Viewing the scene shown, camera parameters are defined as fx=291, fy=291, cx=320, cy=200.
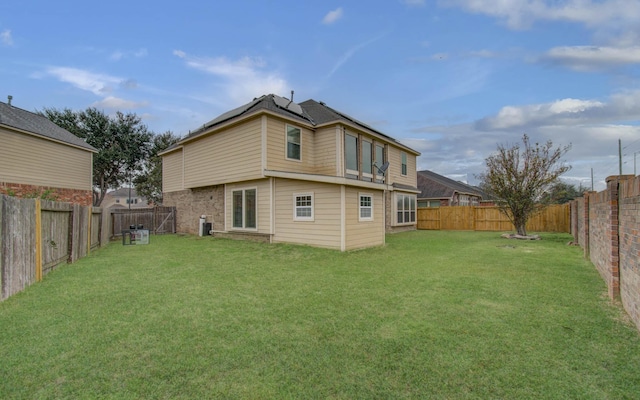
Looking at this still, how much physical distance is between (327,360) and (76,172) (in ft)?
63.8

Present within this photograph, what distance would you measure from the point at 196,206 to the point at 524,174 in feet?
52.5

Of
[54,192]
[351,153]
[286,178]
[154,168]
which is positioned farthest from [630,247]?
[154,168]

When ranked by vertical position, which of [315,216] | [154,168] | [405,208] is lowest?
[315,216]

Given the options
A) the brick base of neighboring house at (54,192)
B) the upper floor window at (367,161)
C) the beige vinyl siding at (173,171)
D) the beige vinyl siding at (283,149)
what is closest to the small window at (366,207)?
the beige vinyl siding at (283,149)

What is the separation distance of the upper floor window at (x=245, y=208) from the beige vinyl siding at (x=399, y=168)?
8331 millimetres

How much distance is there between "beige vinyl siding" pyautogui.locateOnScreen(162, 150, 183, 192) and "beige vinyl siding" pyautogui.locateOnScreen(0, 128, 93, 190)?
166 inches

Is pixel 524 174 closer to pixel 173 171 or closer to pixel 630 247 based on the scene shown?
pixel 630 247

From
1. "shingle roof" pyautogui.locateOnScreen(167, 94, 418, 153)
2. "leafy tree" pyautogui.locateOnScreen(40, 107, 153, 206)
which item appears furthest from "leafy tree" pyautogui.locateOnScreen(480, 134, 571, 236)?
"leafy tree" pyautogui.locateOnScreen(40, 107, 153, 206)

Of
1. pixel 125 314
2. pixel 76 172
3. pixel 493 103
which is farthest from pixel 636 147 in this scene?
pixel 76 172

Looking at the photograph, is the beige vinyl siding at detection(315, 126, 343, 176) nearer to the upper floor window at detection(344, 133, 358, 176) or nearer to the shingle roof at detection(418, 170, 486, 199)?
the upper floor window at detection(344, 133, 358, 176)

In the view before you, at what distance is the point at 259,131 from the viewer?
11352mm

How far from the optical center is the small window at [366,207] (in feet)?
33.6

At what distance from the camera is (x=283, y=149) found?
11.9 m

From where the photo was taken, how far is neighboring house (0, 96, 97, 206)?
42.0 ft
